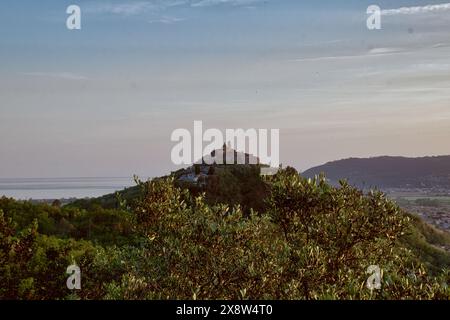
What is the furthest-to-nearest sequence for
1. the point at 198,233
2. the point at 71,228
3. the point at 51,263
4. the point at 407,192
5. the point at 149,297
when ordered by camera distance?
the point at 407,192
the point at 71,228
the point at 51,263
the point at 198,233
the point at 149,297

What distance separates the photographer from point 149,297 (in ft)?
56.9

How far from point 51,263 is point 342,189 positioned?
1794 cm

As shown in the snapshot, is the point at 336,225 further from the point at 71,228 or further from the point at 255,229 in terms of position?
the point at 71,228

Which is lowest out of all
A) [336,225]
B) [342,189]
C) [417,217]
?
[417,217]

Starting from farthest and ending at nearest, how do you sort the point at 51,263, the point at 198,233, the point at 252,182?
the point at 252,182 → the point at 51,263 → the point at 198,233

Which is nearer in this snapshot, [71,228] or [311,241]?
[311,241]

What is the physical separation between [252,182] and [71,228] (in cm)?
3850

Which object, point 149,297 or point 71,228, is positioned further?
point 71,228

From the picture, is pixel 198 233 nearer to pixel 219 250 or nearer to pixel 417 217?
pixel 219 250

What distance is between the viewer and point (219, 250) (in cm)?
1966

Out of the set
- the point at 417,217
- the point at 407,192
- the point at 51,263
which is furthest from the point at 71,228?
the point at 407,192

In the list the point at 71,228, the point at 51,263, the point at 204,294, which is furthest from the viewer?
the point at 71,228

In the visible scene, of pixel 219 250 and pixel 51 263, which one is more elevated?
pixel 219 250
